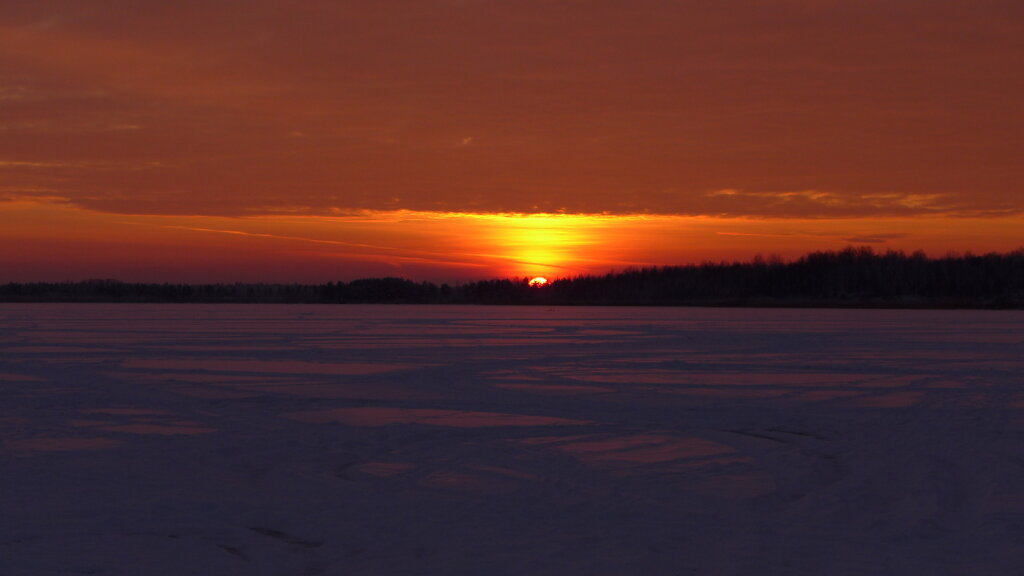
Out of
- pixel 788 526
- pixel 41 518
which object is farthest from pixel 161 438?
pixel 788 526

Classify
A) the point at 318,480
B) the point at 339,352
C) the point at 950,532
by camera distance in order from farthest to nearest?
1. the point at 339,352
2. the point at 318,480
3. the point at 950,532

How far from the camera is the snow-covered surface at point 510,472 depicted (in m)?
5.34

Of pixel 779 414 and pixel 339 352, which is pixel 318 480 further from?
pixel 339 352

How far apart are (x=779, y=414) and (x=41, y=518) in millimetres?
7464

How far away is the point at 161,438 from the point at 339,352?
455 inches

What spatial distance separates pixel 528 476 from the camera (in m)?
7.46

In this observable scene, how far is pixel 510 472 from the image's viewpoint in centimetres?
762

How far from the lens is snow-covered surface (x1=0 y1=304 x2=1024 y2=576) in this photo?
17.5ft

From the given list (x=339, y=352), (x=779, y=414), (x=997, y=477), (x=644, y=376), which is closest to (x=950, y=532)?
(x=997, y=477)

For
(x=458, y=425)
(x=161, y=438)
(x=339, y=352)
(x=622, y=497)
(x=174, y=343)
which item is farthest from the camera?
(x=174, y=343)

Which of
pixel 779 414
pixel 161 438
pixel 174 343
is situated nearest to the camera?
pixel 161 438

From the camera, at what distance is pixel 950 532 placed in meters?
5.73

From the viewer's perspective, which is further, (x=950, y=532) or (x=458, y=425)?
(x=458, y=425)

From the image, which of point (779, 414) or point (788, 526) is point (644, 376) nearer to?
point (779, 414)
